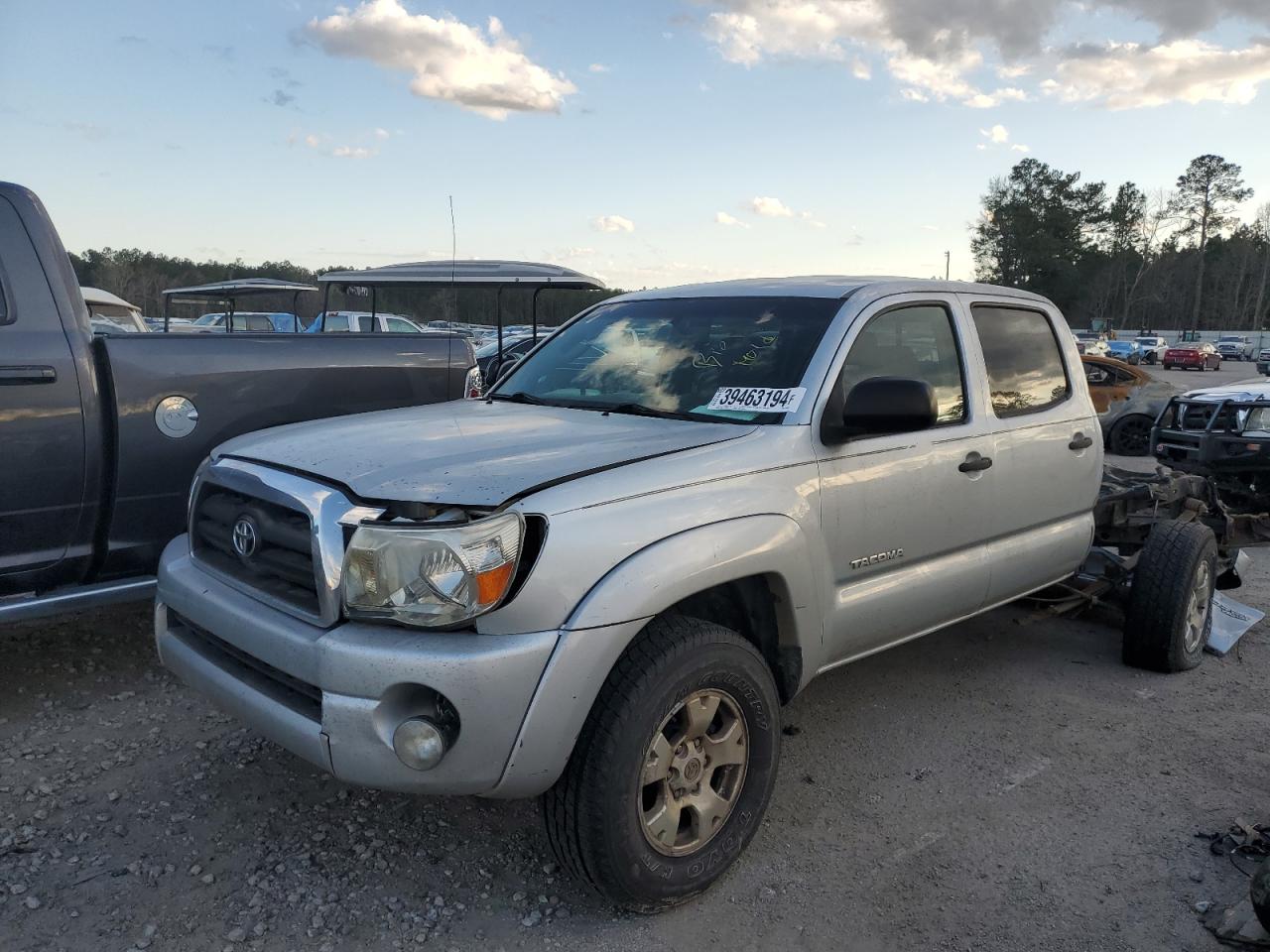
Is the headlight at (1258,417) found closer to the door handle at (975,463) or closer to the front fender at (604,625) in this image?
the door handle at (975,463)

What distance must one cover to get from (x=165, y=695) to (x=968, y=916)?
336cm

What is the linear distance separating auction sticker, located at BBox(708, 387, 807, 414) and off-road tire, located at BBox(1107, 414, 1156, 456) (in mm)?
12367

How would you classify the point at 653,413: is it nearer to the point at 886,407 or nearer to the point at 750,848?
the point at 886,407

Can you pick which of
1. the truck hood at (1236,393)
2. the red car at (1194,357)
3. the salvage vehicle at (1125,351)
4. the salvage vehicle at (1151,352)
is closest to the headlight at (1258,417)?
the truck hood at (1236,393)

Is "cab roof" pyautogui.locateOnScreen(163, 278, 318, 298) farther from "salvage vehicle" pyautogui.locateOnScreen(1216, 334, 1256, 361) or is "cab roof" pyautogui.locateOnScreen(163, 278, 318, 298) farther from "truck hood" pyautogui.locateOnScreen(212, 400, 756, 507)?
"salvage vehicle" pyautogui.locateOnScreen(1216, 334, 1256, 361)

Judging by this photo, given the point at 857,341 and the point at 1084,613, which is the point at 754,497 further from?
the point at 1084,613

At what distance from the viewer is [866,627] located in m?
3.31

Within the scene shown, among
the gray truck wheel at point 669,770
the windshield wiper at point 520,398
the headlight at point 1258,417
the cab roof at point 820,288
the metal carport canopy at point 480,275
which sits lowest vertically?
the gray truck wheel at point 669,770

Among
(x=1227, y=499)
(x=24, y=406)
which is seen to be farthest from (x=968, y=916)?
(x=1227, y=499)

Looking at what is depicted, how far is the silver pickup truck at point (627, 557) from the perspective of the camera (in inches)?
90.6

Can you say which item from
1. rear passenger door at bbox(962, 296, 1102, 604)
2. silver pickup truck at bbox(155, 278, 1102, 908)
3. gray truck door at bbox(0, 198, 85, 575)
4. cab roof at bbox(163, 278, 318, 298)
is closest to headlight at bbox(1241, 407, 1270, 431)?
rear passenger door at bbox(962, 296, 1102, 604)

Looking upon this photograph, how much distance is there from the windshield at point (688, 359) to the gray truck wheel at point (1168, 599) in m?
2.45

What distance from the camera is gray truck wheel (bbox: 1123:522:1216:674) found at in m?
4.56

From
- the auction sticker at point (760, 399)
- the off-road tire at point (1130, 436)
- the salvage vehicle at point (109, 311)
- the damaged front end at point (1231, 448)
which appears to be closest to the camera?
the auction sticker at point (760, 399)
